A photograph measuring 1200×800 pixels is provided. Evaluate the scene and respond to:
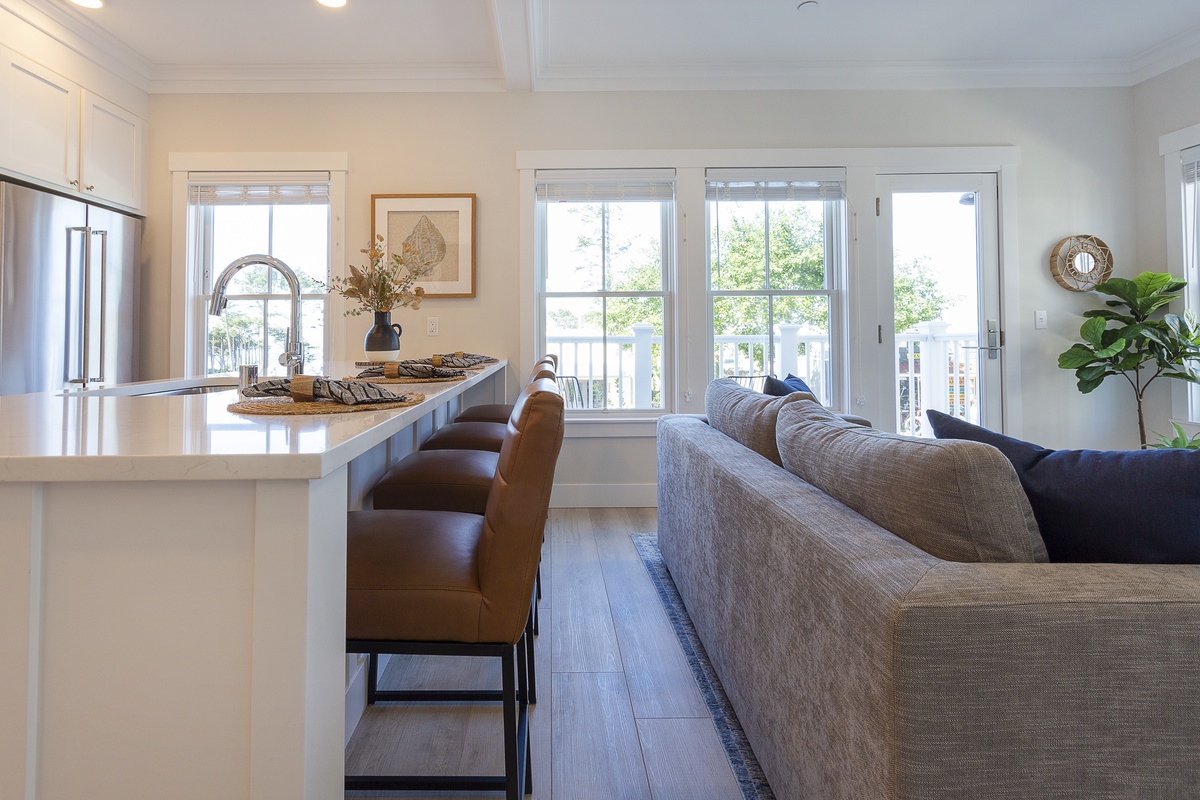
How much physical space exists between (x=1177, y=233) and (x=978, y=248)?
42.2 inches

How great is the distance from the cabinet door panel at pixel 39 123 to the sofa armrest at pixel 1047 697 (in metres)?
4.09

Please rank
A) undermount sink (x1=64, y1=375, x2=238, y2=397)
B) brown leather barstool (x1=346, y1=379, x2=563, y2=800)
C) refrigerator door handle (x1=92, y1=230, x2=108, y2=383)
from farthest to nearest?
refrigerator door handle (x1=92, y1=230, x2=108, y2=383)
undermount sink (x1=64, y1=375, x2=238, y2=397)
brown leather barstool (x1=346, y1=379, x2=563, y2=800)

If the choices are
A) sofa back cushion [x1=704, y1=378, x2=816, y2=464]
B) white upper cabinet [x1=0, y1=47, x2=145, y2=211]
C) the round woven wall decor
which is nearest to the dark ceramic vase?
sofa back cushion [x1=704, y1=378, x2=816, y2=464]

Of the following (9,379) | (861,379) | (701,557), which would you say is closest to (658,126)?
(861,379)

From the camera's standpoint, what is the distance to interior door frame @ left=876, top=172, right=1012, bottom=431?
4254 millimetres

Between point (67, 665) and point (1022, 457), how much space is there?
130cm

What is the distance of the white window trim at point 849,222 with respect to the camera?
418cm

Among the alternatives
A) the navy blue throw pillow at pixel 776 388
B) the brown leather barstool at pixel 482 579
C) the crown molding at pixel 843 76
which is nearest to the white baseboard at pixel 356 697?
the brown leather barstool at pixel 482 579

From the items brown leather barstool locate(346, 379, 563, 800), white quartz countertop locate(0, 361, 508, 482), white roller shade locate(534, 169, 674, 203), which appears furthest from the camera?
white roller shade locate(534, 169, 674, 203)

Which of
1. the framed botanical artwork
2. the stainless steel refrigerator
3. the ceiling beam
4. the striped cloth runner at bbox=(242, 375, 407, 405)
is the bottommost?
the striped cloth runner at bbox=(242, 375, 407, 405)

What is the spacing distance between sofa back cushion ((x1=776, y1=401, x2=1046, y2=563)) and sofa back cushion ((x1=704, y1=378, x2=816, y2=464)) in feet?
1.98

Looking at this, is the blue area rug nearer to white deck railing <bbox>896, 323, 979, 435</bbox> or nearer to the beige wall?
the beige wall

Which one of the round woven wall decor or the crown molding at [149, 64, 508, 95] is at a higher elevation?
the crown molding at [149, 64, 508, 95]

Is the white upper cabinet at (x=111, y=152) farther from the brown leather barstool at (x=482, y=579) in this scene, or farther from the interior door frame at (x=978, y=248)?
the interior door frame at (x=978, y=248)
